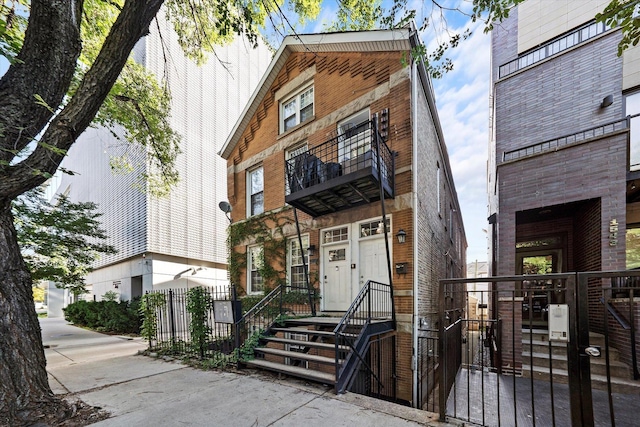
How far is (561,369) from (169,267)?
52.1ft

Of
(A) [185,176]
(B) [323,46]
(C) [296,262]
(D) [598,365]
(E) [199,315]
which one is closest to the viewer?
(D) [598,365]

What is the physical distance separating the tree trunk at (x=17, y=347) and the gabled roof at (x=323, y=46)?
5.57 meters

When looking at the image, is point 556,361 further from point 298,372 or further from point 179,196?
point 179,196

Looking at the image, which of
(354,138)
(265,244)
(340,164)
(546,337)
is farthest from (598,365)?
(265,244)

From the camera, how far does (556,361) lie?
6.07m

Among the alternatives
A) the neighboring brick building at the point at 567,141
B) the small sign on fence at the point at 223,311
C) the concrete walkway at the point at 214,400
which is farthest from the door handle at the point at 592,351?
the small sign on fence at the point at 223,311

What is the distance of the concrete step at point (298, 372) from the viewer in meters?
4.66

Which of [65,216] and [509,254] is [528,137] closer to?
[509,254]

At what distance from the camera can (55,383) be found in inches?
213

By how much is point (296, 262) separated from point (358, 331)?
140 inches

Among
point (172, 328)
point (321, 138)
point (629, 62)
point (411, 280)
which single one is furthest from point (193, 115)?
point (629, 62)

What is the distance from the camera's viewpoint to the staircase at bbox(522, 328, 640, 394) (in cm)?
510

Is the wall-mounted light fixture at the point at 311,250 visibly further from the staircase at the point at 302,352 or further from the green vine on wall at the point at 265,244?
the staircase at the point at 302,352

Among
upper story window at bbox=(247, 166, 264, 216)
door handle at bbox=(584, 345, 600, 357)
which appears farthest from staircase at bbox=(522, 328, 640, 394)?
upper story window at bbox=(247, 166, 264, 216)
